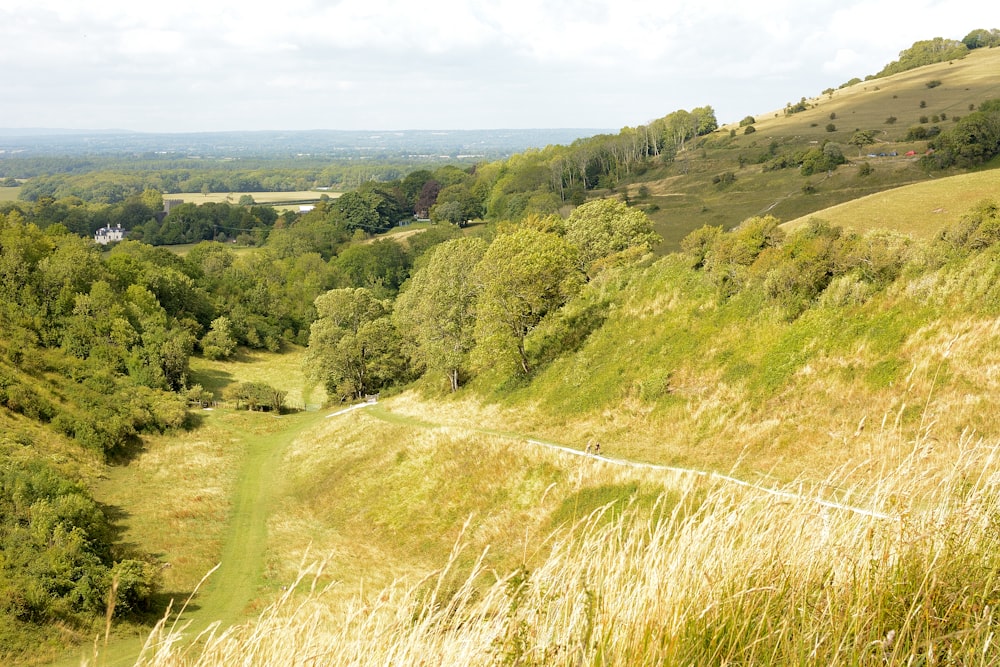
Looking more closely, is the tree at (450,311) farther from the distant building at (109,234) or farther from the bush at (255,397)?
the distant building at (109,234)

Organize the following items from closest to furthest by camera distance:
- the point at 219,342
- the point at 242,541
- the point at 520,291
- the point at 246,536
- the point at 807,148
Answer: the point at 242,541 → the point at 246,536 → the point at 520,291 → the point at 219,342 → the point at 807,148

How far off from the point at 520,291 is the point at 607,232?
24.8 meters

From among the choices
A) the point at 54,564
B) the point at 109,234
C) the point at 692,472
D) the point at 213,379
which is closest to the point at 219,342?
the point at 213,379

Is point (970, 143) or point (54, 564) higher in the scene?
point (970, 143)

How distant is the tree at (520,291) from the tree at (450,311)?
14.8 ft

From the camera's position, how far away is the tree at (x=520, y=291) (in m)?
44.6

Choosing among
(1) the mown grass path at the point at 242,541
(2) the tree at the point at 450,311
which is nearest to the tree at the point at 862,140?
(2) the tree at the point at 450,311

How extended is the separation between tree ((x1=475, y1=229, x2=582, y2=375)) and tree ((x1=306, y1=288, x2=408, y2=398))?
65.8 feet

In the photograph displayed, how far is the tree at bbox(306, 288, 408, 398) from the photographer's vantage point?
6234 cm

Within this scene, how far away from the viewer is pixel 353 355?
62.2m

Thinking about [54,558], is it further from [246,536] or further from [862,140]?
[862,140]

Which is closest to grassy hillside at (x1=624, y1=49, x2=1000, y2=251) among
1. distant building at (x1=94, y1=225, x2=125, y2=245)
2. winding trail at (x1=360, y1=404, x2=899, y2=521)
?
winding trail at (x1=360, y1=404, x2=899, y2=521)

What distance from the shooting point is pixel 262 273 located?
11662 centimetres

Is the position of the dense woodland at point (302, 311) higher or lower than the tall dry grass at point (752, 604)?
lower
